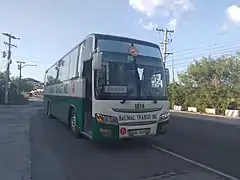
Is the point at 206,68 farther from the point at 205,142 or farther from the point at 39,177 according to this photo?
the point at 39,177

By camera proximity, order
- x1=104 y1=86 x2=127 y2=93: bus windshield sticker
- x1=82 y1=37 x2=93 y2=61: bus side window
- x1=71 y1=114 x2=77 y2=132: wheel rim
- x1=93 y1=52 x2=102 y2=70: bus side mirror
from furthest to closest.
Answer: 1. x1=71 y1=114 x2=77 y2=132: wheel rim
2. x1=82 y1=37 x2=93 y2=61: bus side window
3. x1=104 y1=86 x2=127 y2=93: bus windshield sticker
4. x1=93 y1=52 x2=102 y2=70: bus side mirror

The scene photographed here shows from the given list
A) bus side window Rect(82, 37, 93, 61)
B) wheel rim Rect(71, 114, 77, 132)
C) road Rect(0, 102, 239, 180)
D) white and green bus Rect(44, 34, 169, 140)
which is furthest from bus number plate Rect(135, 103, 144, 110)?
wheel rim Rect(71, 114, 77, 132)

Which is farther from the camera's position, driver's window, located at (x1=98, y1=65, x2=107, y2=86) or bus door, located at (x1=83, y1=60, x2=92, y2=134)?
bus door, located at (x1=83, y1=60, x2=92, y2=134)

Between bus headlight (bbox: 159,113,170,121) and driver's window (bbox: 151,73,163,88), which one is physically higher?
driver's window (bbox: 151,73,163,88)

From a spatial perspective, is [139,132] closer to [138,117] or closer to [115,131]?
[138,117]

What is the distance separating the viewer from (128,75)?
8586 millimetres

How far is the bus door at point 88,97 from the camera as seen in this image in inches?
352

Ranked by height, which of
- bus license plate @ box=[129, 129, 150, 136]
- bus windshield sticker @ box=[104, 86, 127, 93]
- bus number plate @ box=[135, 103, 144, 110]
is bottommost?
bus license plate @ box=[129, 129, 150, 136]

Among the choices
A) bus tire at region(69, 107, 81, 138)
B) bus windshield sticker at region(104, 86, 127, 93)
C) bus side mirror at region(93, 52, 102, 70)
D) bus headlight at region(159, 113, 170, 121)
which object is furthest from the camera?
bus tire at region(69, 107, 81, 138)

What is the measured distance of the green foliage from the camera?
1287 inches

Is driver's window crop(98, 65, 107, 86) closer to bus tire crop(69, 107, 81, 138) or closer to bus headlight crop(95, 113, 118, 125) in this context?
bus headlight crop(95, 113, 118, 125)

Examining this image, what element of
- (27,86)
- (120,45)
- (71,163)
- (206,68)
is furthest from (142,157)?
(27,86)

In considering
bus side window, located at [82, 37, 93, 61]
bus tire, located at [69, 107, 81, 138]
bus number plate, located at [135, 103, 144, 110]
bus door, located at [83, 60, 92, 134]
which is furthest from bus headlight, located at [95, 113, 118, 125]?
bus tire, located at [69, 107, 81, 138]

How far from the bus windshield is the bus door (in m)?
0.68
